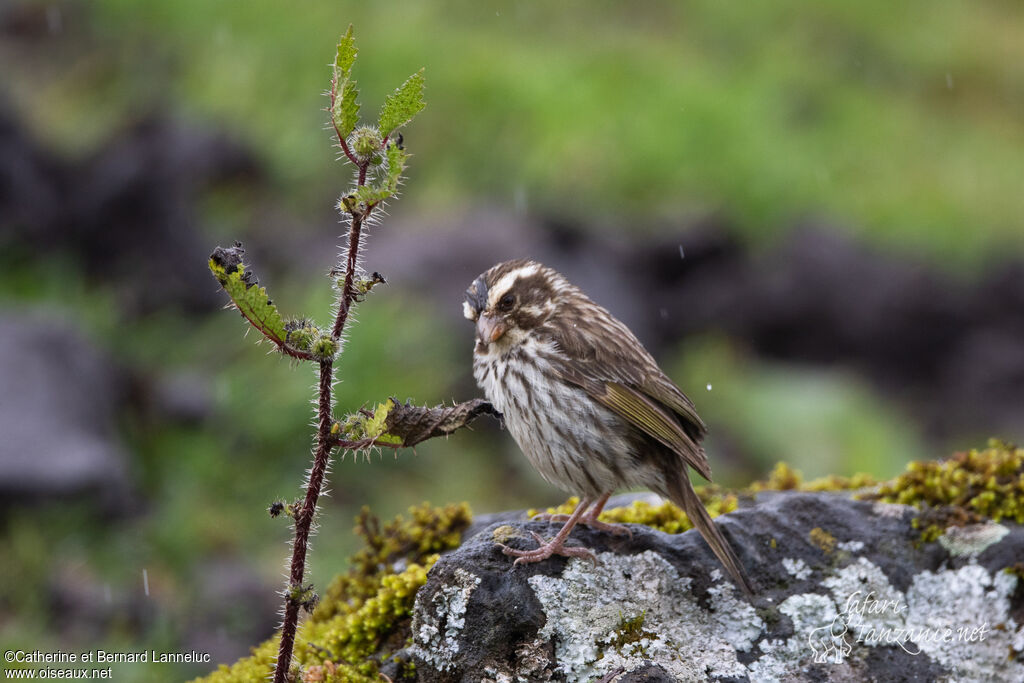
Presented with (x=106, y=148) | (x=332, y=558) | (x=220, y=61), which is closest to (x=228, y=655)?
(x=332, y=558)

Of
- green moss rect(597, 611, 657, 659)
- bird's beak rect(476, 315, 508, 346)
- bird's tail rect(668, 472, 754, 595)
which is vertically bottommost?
green moss rect(597, 611, 657, 659)

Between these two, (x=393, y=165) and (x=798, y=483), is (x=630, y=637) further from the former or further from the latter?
(x=393, y=165)

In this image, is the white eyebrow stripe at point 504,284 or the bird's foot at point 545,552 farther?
the white eyebrow stripe at point 504,284

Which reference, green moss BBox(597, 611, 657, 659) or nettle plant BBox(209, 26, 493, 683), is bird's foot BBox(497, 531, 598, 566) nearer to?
green moss BBox(597, 611, 657, 659)

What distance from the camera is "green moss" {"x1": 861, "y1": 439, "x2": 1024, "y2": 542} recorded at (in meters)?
4.40

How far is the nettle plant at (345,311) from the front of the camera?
3.04 metres

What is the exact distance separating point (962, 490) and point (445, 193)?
7610 millimetres

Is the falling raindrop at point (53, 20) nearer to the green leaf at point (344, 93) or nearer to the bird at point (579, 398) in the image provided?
the bird at point (579, 398)

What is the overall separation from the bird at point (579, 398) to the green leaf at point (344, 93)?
1807 mm

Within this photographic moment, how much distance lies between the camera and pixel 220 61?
12.4 m

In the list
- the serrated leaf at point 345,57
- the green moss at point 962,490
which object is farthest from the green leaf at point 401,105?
the green moss at point 962,490

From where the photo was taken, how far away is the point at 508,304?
488cm

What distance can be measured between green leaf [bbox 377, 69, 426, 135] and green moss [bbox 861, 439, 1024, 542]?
2640 millimetres

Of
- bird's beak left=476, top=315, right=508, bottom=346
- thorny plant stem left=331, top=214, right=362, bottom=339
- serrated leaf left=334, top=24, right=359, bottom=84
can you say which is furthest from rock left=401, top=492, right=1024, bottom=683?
serrated leaf left=334, top=24, right=359, bottom=84
